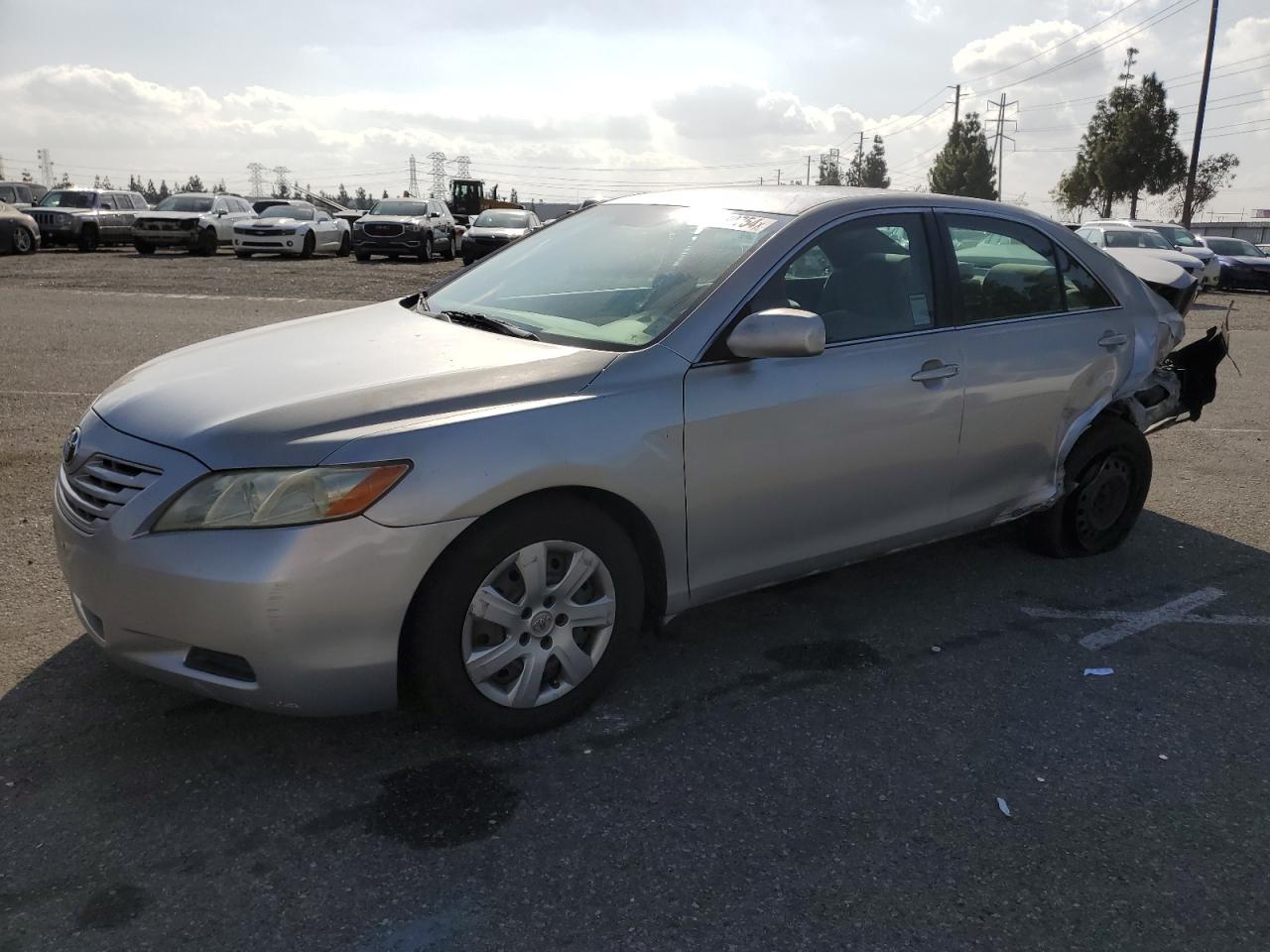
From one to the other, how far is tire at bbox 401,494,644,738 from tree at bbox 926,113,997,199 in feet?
208

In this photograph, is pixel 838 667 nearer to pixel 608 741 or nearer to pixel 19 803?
pixel 608 741

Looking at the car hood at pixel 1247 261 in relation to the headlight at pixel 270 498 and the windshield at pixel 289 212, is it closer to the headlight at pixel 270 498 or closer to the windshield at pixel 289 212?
the windshield at pixel 289 212

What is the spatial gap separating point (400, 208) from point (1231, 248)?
21.9 meters

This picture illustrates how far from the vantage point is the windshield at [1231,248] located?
87.6 feet

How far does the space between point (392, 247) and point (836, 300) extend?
25686 mm

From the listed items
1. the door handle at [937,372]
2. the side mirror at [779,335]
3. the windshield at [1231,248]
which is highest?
the side mirror at [779,335]

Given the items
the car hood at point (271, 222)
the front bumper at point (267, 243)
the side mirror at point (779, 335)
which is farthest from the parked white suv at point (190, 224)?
the side mirror at point (779, 335)

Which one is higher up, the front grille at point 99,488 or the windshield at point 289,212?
the windshield at point 289,212

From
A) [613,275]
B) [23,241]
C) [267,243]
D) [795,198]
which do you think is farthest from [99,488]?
Answer: [23,241]

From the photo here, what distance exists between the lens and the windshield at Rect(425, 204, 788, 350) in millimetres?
3521

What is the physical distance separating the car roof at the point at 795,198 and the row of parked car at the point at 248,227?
2224 centimetres

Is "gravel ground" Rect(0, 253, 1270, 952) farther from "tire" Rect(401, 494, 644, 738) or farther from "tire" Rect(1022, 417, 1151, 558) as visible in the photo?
"tire" Rect(1022, 417, 1151, 558)

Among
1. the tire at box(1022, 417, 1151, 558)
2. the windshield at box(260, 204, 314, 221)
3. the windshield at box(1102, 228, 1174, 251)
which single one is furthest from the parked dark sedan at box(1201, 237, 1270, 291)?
the tire at box(1022, 417, 1151, 558)

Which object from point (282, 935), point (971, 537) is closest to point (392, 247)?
point (971, 537)
